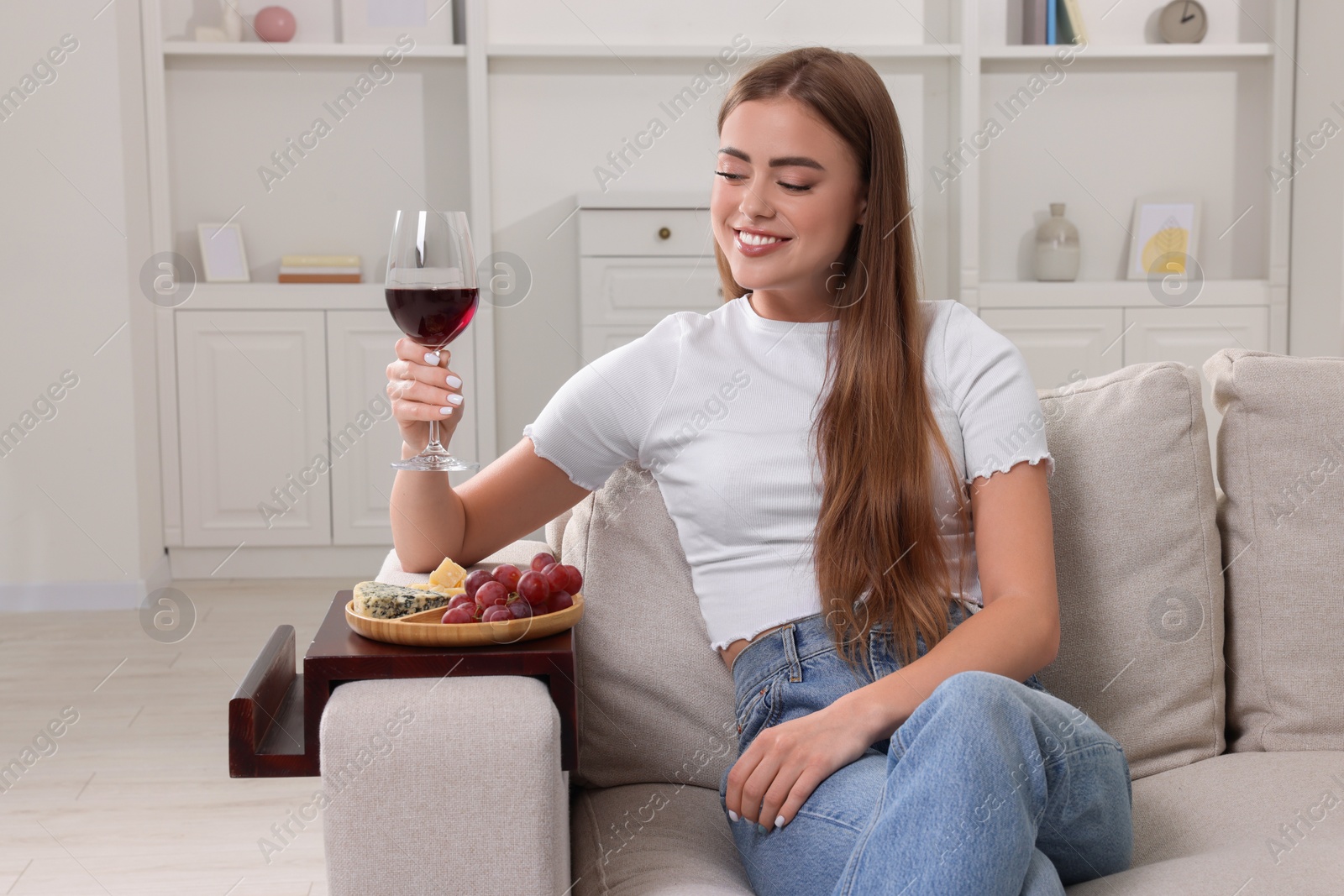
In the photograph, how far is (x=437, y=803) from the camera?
3.17 ft

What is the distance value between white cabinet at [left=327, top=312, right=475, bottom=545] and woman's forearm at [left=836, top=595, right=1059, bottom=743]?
275cm

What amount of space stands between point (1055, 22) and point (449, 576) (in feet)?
11.3

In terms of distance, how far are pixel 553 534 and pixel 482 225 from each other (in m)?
2.47

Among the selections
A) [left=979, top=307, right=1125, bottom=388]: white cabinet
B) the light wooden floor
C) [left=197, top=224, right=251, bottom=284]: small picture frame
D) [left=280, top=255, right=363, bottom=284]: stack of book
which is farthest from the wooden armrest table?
[left=979, top=307, right=1125, bottom=388]: white cabinet

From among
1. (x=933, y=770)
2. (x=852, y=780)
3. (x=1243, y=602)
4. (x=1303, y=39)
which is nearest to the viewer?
(x=933, y=770)

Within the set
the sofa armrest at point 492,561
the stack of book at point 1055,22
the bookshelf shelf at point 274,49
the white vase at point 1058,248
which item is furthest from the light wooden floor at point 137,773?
the stack of book at point 1055,22

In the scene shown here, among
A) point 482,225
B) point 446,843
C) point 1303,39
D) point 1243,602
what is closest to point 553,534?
point 446,843

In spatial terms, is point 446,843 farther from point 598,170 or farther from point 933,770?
point 598,170

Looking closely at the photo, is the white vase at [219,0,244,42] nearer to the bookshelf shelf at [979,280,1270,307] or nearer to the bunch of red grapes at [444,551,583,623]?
the bookshelf shelf at [979,280,1270,307]

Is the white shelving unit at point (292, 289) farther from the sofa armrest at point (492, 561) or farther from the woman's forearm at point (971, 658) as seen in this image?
the woman's forearm at point (971, 658)

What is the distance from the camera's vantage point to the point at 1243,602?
1380 millimetres

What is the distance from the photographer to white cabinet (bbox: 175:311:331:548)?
372 centimetres

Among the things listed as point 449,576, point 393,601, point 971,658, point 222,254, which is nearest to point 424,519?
point 449,576

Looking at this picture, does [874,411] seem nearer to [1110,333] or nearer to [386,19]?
[1110,333]
